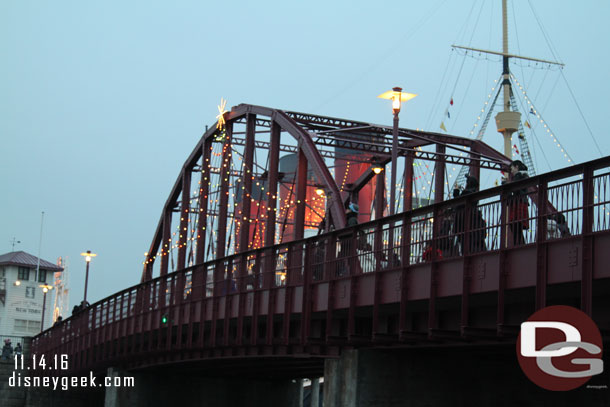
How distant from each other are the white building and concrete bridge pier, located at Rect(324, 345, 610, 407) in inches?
3886

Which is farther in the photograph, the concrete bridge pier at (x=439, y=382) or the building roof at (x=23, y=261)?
the building roof at (x=23, y=261)

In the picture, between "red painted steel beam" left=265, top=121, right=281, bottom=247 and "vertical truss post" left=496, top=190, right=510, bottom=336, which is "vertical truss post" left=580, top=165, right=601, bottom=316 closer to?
"vertical truss post" left=496, top=190, right=510, bottom=336

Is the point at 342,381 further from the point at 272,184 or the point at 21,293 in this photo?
the point at 21,293

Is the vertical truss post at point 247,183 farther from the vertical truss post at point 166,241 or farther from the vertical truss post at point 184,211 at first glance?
the vertical truss post at point 166,241

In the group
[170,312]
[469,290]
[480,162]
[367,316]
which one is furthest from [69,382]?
[469,290]

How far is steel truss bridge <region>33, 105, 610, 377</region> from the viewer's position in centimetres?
1791

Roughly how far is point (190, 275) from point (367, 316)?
13120mm

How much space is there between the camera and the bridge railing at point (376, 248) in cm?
1792

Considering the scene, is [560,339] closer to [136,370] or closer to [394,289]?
[394,289]

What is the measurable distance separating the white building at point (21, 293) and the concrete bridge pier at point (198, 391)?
246 feet

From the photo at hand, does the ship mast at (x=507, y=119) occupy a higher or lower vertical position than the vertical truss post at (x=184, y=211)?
higher

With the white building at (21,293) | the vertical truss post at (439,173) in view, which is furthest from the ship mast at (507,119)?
the white building at (21,293)

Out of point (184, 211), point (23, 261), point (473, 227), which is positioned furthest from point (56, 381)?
point (23, 261)

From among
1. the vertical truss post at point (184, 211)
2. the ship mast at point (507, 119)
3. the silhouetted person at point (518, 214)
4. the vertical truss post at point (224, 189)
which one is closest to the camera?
the silhouetted person at point (518, 214)
